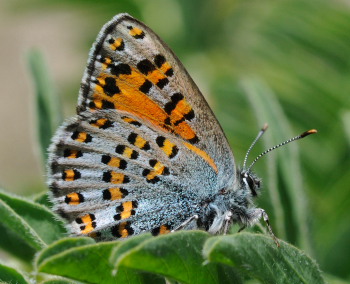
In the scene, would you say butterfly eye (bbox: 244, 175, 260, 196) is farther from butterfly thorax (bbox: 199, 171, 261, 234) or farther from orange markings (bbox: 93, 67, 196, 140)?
orange markings (bbox: 93, 67, 196, 140)

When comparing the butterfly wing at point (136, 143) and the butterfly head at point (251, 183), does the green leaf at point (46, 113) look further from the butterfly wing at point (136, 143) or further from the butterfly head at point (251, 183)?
the butterfly head at point (251, 183)

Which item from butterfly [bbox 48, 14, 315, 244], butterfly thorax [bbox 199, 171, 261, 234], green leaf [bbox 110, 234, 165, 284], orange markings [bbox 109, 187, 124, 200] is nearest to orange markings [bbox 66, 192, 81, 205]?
butterfly [bbox 48, 14, 315, 244]

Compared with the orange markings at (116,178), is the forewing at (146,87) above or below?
→ above

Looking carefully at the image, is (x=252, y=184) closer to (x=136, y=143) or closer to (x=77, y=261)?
(x=136, y=143)

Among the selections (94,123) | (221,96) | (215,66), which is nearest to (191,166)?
(94,123)

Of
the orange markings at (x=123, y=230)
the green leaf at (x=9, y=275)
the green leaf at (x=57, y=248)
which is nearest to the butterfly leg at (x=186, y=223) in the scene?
the orange markings at (x=123, y=230)

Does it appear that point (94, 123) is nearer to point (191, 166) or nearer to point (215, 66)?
point (191, 166)
